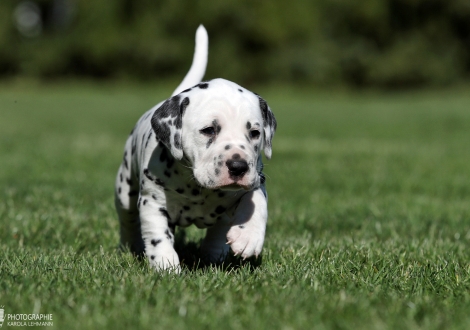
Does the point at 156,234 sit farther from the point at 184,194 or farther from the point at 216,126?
the point at 216,126

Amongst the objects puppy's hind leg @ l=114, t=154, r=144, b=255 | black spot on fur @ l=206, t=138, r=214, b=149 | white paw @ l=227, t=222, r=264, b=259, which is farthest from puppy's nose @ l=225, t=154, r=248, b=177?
puppy's hind leg @ l=114, t=154, r=144, b=255

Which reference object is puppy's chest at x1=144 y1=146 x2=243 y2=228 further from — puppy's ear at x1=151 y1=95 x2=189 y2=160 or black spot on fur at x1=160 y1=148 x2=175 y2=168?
puppy's ear at x1=151 y1=95 x2=189 y2=160

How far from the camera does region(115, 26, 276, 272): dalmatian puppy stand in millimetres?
3512

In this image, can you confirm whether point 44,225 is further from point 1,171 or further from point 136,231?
point 1,171

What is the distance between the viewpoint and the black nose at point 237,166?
3402 mm

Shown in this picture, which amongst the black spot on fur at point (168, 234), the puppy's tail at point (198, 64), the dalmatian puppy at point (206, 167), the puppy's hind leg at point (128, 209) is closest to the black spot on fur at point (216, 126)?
the dalmatian puppy at point (206, 167)

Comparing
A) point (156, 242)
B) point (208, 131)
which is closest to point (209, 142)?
point (208, 131)

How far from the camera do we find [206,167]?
3533 mm

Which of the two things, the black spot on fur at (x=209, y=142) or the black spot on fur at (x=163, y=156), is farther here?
the black spot on fur at (x=163, y=156)

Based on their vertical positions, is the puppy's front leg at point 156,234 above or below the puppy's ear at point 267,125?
below

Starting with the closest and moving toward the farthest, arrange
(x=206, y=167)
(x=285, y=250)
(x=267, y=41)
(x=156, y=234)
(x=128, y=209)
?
(x=206, y=167)
(x=156, y=234)
(x=285, y=250)
(x=128, y=209)
(x=267, y=41)

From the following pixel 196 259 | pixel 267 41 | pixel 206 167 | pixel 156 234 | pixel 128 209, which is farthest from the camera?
pixel 267 41

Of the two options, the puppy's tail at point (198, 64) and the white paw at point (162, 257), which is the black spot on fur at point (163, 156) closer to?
the white paw at point (162, 257)

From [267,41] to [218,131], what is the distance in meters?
39.8
